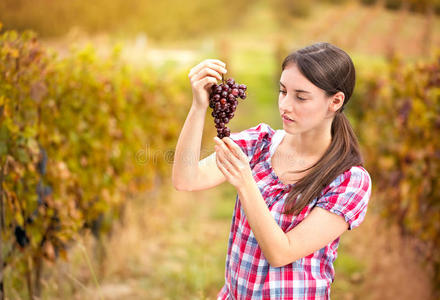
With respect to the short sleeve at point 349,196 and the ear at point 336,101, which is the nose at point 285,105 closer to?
the ear at point 336,101

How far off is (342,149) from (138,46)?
4380 mm

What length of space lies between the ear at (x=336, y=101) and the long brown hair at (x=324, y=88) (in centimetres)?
2

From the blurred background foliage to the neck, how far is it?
3.11 ft

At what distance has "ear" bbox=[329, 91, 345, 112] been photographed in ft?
4.96

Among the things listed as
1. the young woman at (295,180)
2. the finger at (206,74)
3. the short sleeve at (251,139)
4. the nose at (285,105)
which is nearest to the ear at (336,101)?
the young woman at (295,180)

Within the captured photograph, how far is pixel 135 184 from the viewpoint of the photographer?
174 inches

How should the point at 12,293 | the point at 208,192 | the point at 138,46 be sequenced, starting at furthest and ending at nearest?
the point at 208,192 → the point at 138,46 → the point at 12,293

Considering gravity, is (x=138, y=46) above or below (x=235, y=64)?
below

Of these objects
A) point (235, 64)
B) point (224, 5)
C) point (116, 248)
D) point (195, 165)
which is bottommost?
point (116, 248)

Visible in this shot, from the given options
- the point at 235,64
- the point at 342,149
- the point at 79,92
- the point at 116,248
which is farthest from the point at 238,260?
the point at 235,64

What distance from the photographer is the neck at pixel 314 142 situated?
63.0 inches

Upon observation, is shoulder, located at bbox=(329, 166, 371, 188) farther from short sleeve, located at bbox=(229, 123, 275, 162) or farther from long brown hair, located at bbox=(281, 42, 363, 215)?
short sleeve, located at bbox=(229, 123, 275, 162)

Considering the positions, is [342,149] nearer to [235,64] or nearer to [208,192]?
[208,192]

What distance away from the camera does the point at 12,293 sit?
94.2 inches
